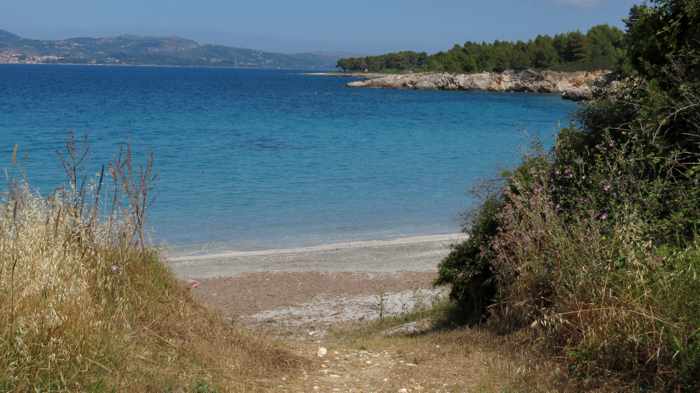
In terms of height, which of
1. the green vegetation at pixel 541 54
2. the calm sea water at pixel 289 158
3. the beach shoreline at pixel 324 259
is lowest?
the beach shoreline at pixel 324 259

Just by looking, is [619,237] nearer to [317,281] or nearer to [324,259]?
[317,281]

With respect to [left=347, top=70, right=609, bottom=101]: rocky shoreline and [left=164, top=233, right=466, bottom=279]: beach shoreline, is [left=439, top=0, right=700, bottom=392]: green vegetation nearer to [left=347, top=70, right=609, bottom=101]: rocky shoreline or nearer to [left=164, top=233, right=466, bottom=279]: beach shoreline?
[left=164, top=233, right=466, bottom=279]: beach shoreline

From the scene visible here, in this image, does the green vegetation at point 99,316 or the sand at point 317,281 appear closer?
the green vegetation at point 99,316

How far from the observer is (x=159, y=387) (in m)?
4.96

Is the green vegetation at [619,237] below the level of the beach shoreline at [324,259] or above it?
above

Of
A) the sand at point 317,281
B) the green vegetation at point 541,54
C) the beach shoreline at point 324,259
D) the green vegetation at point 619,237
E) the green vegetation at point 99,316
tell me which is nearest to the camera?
the green vegetation at point 99,316

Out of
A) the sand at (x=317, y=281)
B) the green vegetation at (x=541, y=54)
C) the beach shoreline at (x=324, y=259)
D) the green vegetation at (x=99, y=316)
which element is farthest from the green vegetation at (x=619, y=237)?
the green vegetation at (x=541, y=54)

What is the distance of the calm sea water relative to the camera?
21.8 meters

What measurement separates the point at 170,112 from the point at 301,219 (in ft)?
139

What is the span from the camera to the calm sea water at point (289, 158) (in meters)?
21.8

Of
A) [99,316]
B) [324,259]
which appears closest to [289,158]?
[324,259]

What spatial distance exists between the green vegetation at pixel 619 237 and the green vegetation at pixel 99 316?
246cm

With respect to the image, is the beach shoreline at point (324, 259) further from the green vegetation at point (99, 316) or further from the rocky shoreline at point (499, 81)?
the rocky shoreline at point (499, 81)

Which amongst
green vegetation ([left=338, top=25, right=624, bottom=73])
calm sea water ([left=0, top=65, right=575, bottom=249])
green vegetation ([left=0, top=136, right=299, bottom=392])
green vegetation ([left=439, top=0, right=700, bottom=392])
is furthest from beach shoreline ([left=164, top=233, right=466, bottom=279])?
green vegetation ([left=338, top=25, right=624, bottom=73])
